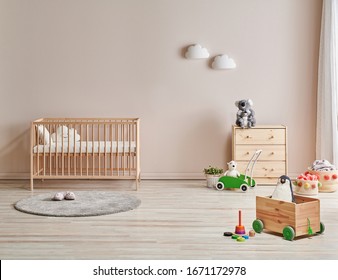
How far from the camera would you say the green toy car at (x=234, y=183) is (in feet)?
18.0

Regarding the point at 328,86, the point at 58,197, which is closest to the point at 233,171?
the point at 328,86

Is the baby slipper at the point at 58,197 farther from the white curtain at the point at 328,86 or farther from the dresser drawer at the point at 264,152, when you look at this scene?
the white curtain at the point at 328,86

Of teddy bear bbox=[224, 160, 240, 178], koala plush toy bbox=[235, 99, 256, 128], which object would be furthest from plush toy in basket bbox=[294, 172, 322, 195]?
koala plush toy bbox=[235, 99, 256, 128]

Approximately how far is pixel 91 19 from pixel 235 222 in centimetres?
304

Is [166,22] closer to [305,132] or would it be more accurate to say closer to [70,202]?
[305,132]

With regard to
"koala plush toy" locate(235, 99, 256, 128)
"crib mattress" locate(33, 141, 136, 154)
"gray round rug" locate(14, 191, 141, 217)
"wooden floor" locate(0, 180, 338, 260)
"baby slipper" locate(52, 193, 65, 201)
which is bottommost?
"wooden floor" locate(0, 180, 338, 260)

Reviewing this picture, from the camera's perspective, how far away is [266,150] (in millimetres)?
5879

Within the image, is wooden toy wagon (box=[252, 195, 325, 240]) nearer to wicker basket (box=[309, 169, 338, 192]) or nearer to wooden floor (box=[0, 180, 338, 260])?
wooden floor (box=[0, 180, 338, 260])

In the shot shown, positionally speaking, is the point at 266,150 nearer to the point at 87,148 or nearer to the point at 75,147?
the point at 87,148

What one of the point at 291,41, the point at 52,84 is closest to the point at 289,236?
the point at 291,41

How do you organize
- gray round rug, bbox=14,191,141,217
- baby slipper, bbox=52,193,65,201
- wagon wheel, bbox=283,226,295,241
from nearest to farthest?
wagon wheel, bbox=283,226,295,241
gray round rug, bbox=14,191,141,217
baby slipper, bbox=52,193,65,201

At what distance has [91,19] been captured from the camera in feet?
20.4

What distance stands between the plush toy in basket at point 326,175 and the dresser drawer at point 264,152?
383mm

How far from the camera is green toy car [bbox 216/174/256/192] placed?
5488 mm
